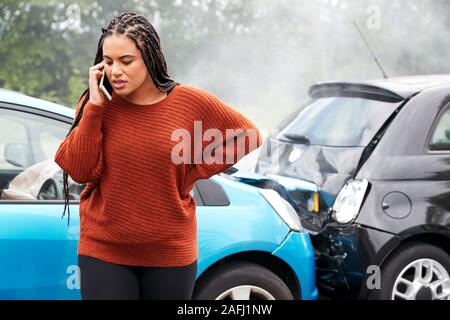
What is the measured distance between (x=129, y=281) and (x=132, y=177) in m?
0.35

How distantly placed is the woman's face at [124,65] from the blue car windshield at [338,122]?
85.9 inches

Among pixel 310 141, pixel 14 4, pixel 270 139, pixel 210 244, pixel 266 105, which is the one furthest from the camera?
pixel 14 4

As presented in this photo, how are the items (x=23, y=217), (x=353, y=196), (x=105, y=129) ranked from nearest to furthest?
1. (x=105, y=129)
2. (x=23, y=217)
3. (x=353, y=196)

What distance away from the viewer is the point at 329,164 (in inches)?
166

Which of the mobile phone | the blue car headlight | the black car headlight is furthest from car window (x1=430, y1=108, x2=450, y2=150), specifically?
the mobile phone

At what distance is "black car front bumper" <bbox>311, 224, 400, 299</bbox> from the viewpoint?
12.6 ft

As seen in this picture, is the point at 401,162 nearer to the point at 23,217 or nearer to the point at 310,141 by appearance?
the point at 310,141

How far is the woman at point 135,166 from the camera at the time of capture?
2221 mm

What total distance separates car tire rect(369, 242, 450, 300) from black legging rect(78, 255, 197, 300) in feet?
Answer: 6.06

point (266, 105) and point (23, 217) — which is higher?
point (266, 105)

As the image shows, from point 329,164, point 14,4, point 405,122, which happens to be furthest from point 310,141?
point 14,4

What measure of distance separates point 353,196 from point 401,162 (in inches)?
13.7

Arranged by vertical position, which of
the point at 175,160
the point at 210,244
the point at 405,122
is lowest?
the point at 210,244

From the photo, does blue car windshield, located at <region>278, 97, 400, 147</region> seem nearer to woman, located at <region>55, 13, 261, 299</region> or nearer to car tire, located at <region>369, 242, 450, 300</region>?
car tire, located at <region>369, 242, 450, 300</region>
